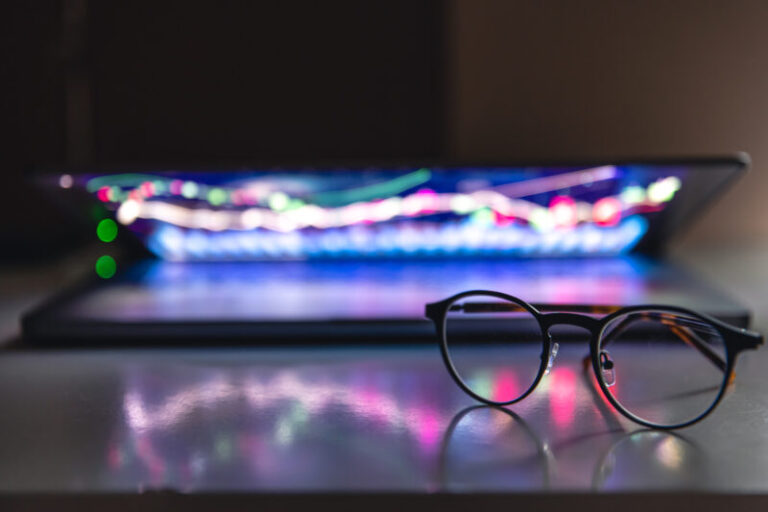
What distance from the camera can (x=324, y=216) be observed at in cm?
81

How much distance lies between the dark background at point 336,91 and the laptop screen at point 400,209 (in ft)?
1.09

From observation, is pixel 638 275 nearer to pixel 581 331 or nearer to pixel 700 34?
pixel 581 331

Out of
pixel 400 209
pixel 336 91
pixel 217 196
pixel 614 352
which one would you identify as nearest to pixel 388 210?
pixel 400 209

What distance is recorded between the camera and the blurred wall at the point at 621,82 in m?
1.07

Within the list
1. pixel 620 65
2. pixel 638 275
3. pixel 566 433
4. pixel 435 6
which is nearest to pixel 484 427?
pixel 566 433

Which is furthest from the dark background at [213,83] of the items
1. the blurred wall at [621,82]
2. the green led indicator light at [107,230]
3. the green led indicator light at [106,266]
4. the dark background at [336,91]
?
the green led indicator light at [107,230]

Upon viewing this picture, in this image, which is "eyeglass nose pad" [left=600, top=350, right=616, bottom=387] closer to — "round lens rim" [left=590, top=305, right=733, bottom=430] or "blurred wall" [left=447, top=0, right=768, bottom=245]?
"round lens rim" [left=590, top=305, right=733, bottom=430]

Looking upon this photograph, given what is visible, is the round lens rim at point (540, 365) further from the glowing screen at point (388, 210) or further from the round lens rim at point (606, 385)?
the glowing screen at point (388, 210)

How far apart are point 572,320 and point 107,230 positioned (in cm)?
61

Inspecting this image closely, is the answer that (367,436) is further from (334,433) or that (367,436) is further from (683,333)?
(683,333)

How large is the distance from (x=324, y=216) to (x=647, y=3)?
634 millimetres

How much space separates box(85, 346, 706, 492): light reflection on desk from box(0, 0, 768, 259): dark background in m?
0.67

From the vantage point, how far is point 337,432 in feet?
1.42

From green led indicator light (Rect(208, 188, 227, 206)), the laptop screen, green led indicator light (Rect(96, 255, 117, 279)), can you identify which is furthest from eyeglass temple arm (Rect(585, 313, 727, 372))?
green led indicator light (Rect(96, 255, 117, 279))
